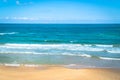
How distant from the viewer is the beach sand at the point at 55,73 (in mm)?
7236

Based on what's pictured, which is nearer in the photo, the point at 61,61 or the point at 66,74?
the point at 66,74

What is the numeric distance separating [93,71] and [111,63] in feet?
6.10

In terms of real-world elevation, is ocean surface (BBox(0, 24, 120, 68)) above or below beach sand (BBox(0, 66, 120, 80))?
below

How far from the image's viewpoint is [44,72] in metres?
7.93

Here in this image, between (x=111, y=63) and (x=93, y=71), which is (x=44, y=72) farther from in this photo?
(x=111, y=63)

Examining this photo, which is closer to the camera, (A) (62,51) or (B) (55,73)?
(B) (55,73)

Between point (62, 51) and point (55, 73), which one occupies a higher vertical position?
point (55, 73)

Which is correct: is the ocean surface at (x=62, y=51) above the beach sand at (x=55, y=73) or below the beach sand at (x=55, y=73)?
below

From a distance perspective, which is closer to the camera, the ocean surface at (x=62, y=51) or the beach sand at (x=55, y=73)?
the beach sand at (x=55, y=73)

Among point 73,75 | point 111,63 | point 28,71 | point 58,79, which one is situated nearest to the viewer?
point 58,79

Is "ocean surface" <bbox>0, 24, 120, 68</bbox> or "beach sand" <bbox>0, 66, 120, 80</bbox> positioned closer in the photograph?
"beach sand" <bbox>0, 66, 120, 80</bbox>

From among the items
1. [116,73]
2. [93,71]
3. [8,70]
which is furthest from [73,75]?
[8,70]

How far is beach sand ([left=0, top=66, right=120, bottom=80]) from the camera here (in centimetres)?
724

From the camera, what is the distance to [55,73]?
7801mm
